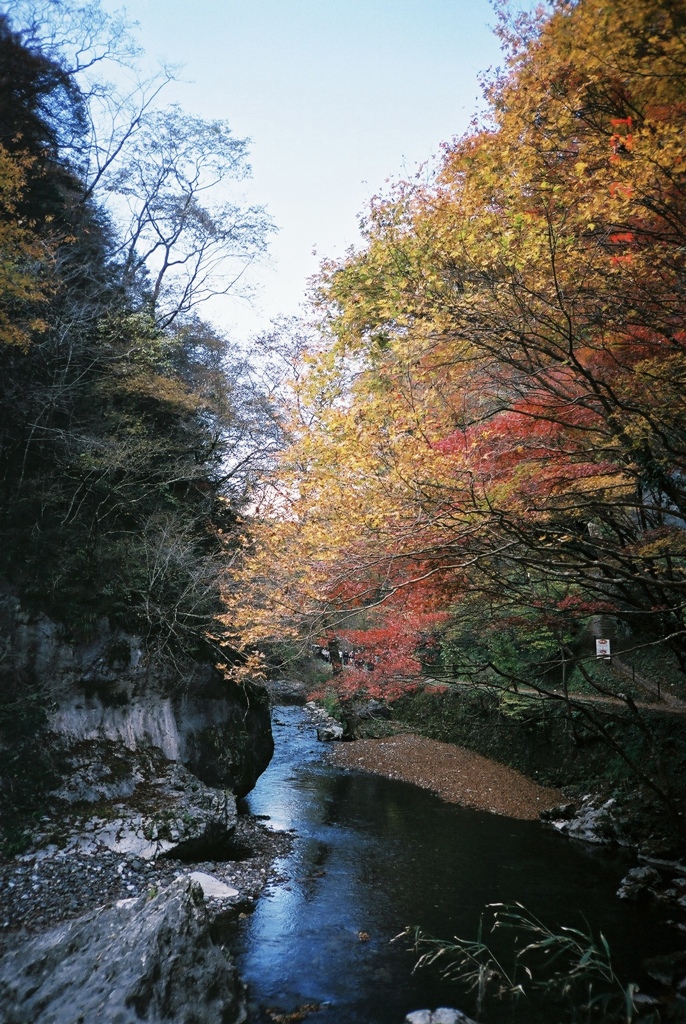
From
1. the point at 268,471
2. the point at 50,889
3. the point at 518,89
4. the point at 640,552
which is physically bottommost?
the point at 50,889

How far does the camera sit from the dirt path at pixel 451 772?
48.1 ft

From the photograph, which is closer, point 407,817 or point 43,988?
point 43,988

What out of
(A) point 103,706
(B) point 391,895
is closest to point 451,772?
(B) point 391,895

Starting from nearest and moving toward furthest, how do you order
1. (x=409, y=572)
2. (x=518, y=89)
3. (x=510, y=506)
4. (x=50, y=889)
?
(x=518, y=89)
(x=510, y=506)
(x=50, y=889)
(x=409, y=572)

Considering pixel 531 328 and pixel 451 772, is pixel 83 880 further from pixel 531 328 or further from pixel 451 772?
pixel 451 772

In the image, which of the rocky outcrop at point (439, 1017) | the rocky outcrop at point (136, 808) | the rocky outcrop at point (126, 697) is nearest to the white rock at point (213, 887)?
the rocky outcrop at point (136, 808)

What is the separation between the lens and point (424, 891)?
30.4 ft

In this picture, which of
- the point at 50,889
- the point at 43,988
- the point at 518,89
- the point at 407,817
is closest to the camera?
the point at 43,988

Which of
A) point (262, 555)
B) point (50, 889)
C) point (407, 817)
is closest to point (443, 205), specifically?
point (262, 555)

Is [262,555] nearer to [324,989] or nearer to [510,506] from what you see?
[510,506]

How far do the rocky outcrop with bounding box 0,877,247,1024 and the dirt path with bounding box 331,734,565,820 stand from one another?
10400 mm

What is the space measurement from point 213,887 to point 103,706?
172 inches

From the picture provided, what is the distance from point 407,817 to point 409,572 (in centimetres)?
705

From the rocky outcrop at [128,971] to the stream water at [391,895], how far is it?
3.37ft
